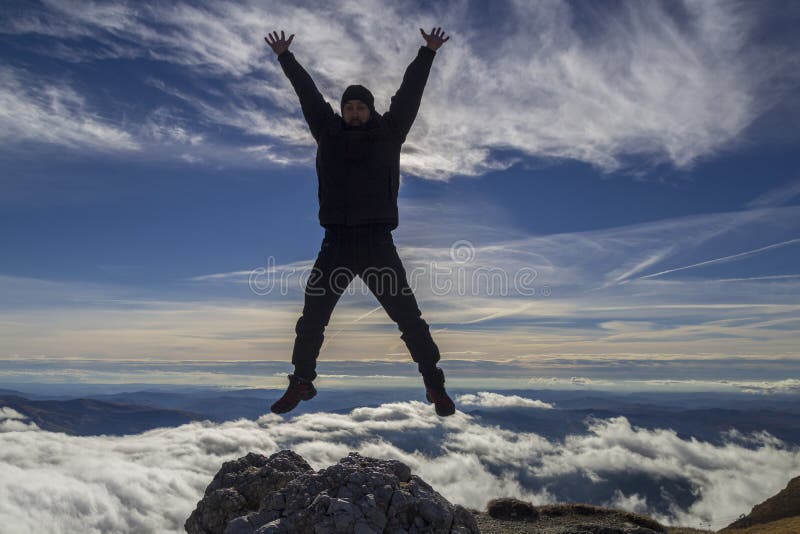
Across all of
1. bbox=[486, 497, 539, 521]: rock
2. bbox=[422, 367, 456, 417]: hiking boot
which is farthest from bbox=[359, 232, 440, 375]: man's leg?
bbox=[486, 497, 539, 521]: rock

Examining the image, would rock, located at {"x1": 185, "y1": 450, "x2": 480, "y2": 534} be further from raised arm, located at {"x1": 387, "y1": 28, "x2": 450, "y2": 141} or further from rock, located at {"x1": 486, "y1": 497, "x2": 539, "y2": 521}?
rock, located at {"x1": 486, "y1": 497, "x2": 539, "y2": 521}

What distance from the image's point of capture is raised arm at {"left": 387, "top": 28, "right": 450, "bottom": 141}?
9711mm

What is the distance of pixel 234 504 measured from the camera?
34.8 feet

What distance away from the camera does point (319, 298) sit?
9352mm

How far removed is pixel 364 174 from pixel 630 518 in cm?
2306

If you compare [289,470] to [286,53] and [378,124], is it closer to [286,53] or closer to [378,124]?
[378,124]

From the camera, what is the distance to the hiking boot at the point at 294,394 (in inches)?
370

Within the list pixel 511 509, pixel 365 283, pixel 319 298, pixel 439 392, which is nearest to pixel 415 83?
pixel 365 283

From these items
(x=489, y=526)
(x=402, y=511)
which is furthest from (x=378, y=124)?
(x=489, y=526)

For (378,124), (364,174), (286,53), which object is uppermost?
(286,53)

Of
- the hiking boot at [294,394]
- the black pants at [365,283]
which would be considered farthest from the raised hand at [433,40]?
the hiking boot at [294,394]

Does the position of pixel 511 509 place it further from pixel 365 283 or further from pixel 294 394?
pixel 365 283

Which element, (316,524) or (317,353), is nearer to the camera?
(316,524)

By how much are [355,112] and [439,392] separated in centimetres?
515
